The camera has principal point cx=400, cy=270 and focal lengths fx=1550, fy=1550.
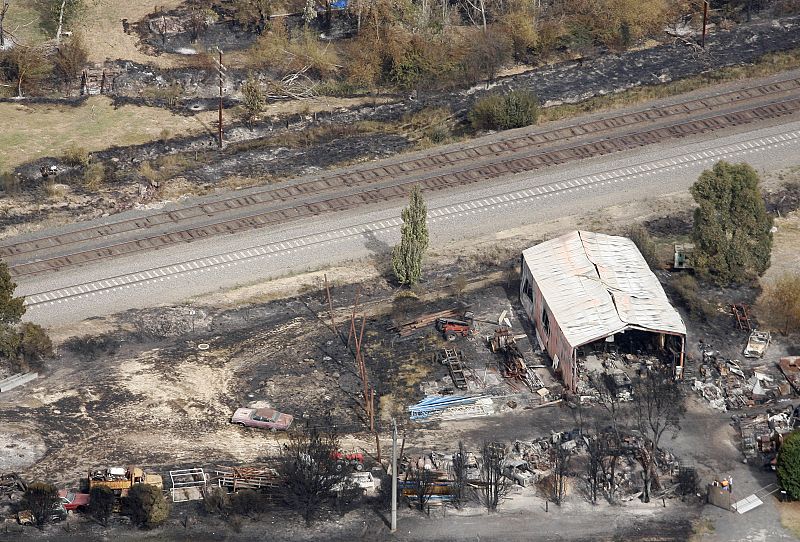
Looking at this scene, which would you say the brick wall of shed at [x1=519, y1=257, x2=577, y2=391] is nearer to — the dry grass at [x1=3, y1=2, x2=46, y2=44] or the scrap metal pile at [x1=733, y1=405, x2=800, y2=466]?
the scrap metal pile at [x1=733, y1=405, x2=800, y2=466]

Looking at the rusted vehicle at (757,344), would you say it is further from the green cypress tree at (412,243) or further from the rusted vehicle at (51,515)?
the rusted vehicle at (51,515)

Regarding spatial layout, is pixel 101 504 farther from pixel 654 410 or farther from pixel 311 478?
pixel 654 410

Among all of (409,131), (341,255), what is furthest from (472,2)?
(341,255)

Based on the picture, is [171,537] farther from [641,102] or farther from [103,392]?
[641,102]

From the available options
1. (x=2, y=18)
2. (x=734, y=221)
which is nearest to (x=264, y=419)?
(x=734, y=221)

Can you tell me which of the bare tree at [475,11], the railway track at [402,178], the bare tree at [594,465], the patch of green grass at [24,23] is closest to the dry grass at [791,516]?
the bare tree at [594,465]

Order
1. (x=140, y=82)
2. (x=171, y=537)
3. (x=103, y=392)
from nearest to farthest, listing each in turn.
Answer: (x=171, y=537)
(x=103, y=392)
(x=140, y=82)

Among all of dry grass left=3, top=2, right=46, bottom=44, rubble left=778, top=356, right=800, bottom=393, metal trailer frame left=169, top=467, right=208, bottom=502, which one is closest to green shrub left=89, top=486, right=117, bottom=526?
metal trailer frame left=169, top=467, right=208, bottom=502
